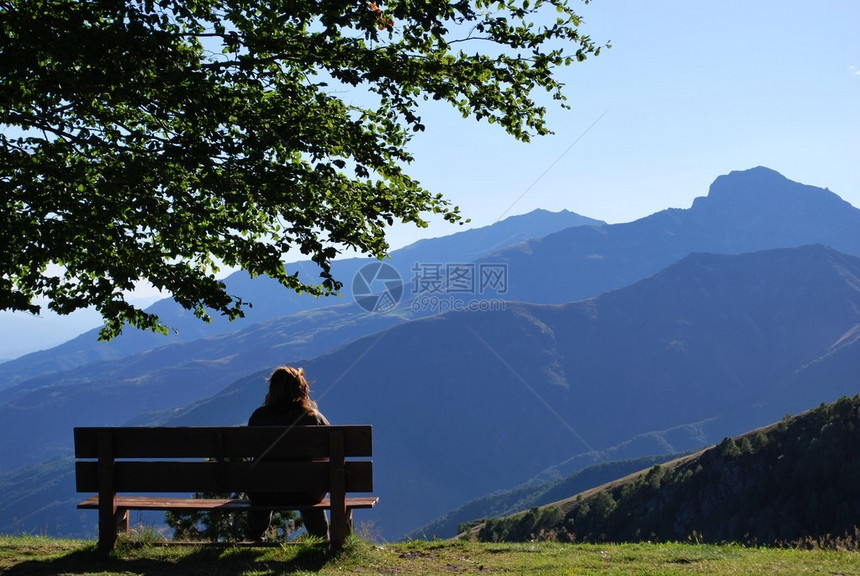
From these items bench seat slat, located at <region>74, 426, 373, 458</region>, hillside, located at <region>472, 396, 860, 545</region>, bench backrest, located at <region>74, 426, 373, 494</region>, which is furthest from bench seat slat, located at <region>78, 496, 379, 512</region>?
hillside, located at <region>472, 396, 860, 545</region>

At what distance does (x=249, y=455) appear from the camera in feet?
28.3

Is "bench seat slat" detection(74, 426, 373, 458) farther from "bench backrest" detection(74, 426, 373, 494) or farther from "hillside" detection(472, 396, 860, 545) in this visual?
"hillside" detection(472, 396, 860, 545)

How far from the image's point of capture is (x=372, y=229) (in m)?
11.0

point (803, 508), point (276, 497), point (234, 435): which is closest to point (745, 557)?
point (276, 497)

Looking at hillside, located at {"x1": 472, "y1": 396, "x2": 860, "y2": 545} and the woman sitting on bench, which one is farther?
hillside, located at {"x1": 472, "y1": 396, "x2": 860, "y2": 545}

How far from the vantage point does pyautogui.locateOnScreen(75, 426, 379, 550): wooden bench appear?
28.2 ft

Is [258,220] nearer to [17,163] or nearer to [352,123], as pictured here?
[352,123]

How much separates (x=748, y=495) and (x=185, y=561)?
321 ft

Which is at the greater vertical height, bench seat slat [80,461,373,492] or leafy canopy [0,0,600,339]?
leafy canopy [0,0,600,339]

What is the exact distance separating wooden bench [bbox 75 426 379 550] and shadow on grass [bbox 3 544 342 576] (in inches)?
16.6

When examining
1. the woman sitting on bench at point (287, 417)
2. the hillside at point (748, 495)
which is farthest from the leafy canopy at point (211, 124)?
the hillside at point (748, 495)

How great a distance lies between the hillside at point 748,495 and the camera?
82.0 m

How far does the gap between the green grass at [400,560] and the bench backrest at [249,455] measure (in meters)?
0.81

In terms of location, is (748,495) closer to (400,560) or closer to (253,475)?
(400,560)
